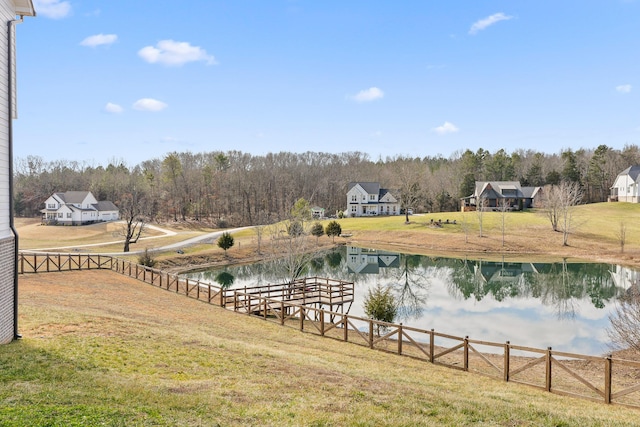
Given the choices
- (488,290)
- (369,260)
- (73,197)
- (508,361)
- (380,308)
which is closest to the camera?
(508,361)

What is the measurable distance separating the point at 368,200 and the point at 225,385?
274ft

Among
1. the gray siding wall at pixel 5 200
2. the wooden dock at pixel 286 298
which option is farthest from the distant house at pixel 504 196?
the gray siding wall at pixel 5 200

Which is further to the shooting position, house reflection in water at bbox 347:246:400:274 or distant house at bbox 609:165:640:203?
distant house at bbox 609:165:640:203

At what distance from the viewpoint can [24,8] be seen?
13742mm

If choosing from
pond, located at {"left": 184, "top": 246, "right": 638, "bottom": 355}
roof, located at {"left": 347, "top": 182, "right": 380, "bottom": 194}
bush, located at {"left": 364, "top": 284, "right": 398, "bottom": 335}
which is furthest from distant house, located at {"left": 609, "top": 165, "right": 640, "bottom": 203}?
bush, located at {"left": 364, "top": 284, "right": 398, "bottom": 335}

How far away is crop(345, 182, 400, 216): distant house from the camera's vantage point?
3629 inches

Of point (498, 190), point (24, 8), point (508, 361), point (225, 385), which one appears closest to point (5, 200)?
point (24, 8)

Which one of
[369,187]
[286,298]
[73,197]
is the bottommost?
[286,298]

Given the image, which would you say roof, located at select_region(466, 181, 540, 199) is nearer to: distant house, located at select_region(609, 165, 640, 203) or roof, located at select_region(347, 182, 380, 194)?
distant house, located at select_region(609, 165, 640, 203)

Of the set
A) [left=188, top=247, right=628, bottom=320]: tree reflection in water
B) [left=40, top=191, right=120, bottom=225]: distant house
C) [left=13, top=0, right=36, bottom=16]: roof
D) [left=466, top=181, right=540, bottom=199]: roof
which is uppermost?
[left=13, top=0, right=36, bottom=16]: roof

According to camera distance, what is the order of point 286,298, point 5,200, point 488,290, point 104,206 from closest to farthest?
point 5,200 < point 286,298 < point 488,290 < point 104,206

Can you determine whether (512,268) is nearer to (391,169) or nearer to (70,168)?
(391,169)

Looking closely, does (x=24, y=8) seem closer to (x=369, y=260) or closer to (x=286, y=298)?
(x=286, y=298)

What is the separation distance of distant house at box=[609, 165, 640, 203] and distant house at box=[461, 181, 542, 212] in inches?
582
